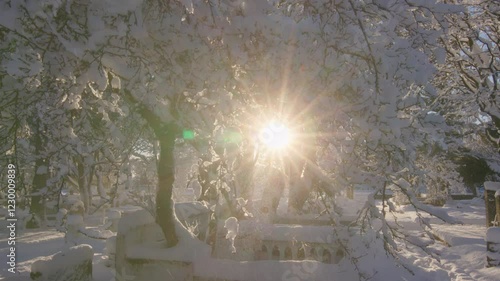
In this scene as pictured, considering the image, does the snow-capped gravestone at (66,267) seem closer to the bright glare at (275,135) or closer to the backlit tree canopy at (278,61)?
the backlit tree canopy at (278,61)

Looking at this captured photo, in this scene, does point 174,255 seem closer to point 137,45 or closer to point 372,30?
point 137,45

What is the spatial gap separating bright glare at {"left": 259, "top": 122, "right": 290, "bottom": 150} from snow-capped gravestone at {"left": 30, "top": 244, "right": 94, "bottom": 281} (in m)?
4.50

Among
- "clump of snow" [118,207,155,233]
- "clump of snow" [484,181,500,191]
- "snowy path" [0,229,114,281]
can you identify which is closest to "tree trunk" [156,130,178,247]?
"clump of snow" [118,207,155,233]

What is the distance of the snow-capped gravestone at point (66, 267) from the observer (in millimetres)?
6805

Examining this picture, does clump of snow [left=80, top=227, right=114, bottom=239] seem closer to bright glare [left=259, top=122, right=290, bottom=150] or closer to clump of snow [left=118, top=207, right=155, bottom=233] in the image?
clump of snow [left=118, top=207, right=155, bottom=233]

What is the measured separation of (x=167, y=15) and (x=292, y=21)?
127 centimetres

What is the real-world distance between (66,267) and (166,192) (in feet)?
7.71

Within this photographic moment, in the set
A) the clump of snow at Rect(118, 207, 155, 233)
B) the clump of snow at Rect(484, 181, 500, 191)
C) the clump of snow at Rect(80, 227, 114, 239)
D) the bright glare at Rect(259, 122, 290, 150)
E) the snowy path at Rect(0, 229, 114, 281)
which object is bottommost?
the snowy path at Rect(0, 229, 114, 281)

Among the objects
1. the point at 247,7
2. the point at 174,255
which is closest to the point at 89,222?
the point at 174,255

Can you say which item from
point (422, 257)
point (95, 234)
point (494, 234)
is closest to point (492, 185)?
point (494, 234)

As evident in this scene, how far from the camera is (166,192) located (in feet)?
21.9

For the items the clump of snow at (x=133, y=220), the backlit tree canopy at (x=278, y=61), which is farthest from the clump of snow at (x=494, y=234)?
the clump of snow at (x=133, y=220)

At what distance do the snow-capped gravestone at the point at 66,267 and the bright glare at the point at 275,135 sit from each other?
450cm

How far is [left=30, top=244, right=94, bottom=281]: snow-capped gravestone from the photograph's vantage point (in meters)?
6.80
